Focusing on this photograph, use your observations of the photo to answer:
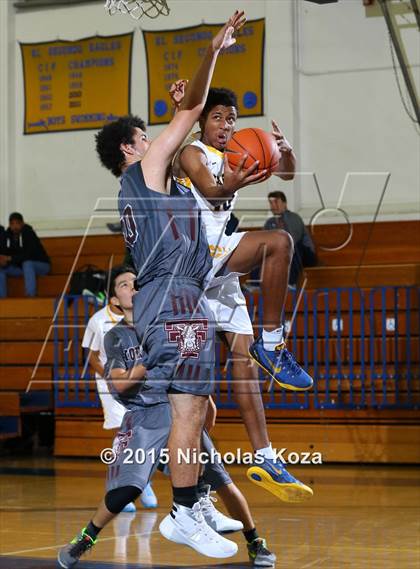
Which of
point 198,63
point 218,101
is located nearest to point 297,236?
point 198,63

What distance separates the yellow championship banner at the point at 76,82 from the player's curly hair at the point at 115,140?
8.85 meters

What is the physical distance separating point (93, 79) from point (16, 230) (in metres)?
2.48

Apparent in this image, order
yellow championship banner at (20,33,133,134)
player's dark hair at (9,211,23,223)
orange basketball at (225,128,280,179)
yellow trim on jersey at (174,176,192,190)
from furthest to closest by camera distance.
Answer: yellow championship banner at (20,33,133,134) < player's dark hair at (9,211,23,223) < yellow trim on jersey at (174,176,192,190) < orange basketball at (225,128,280,179)

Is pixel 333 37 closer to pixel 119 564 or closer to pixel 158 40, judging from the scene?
pixel 158 40

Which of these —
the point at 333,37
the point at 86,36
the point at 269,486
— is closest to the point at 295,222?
the point at 333,37

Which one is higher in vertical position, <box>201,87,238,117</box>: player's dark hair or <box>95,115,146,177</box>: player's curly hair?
<box>201,87,238,117</box>: player's dark hair

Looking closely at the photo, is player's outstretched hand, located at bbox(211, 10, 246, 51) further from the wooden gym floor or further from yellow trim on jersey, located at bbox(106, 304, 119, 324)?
yellow trim on jersey, located at bbox(106, 304, 119, 324)

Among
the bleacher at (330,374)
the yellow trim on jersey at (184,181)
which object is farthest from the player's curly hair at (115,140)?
the bleacher at (330,374)

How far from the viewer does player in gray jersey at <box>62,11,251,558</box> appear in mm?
4520

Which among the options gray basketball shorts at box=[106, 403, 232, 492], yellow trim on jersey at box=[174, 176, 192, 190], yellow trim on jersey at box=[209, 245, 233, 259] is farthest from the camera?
yellow trim on jersey at box=[174, 176, 192, 190]

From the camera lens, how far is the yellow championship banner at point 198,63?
1316cm

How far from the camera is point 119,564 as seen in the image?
18.4 ft

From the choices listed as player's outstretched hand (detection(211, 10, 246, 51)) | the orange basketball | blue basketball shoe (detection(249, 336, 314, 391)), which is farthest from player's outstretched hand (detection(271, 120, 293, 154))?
blue basketball shoe (detection(249, 336, 314, 391))

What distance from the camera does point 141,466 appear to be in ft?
16.1
